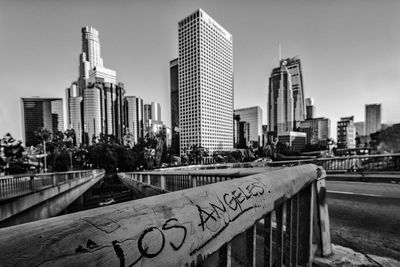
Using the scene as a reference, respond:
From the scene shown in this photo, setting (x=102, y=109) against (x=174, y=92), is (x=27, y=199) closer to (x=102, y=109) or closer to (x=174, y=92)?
(x=102, y=109)

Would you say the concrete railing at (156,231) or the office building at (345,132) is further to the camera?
the office building at (345,132)

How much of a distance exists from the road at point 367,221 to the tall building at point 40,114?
146 m

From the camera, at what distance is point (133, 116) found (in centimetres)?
15125

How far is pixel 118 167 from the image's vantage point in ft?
193

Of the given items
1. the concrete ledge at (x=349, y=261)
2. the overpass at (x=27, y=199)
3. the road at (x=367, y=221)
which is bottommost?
the overpass at (x=27, y=199)

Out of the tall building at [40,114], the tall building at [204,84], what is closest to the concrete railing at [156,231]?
the tall building at [204,84]

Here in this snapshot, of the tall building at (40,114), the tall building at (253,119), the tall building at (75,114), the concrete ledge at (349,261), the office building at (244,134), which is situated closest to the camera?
the concrete ledge at (349,261)

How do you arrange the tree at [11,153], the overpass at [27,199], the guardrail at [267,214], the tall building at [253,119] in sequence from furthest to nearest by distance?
the tall building at [253,119] → the tree at [11,153] → the overpass at [27,199] → the guardrail at [267,214]

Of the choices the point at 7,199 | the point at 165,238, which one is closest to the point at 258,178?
the point at 165,238

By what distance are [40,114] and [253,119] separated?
575 feet

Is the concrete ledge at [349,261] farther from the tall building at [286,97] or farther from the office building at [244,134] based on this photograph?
the office building at [244,134]

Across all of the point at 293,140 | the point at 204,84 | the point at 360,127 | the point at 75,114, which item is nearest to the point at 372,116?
the point at 360,127

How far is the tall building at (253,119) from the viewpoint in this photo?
173 m

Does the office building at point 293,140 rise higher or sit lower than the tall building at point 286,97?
lower
